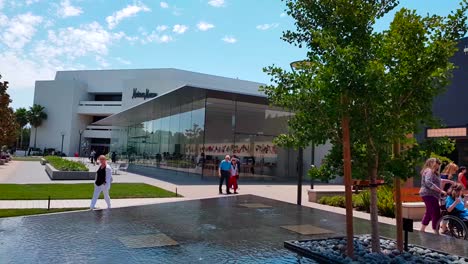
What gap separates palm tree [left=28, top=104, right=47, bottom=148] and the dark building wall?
261 feet

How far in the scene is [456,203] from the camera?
8312 millimetres

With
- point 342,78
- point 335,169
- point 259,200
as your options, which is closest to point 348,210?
point 335,169

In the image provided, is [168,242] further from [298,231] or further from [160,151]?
[160,151]

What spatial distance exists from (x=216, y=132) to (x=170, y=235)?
18648 mm

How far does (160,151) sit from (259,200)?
63.1 ft

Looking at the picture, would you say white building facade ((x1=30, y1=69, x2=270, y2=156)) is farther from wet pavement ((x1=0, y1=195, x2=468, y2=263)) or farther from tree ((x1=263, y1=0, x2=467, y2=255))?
tree ((x1=263, y1=0, x2=467, y2=255))

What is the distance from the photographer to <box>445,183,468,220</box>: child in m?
8.34

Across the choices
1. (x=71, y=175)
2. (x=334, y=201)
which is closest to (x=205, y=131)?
(x=71, y=175)

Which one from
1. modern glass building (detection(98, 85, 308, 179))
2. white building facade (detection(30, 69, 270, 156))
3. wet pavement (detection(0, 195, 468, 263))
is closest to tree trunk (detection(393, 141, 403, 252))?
wet pavement (detection(0, 195, 468, 263))

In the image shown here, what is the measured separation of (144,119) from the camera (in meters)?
38.8

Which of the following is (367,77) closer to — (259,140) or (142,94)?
(259,140)

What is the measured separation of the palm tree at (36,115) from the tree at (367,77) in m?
86.3

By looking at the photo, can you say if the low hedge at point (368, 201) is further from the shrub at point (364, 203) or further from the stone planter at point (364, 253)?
the stone planter at point (364, 253)

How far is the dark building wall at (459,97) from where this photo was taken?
67.4ft
